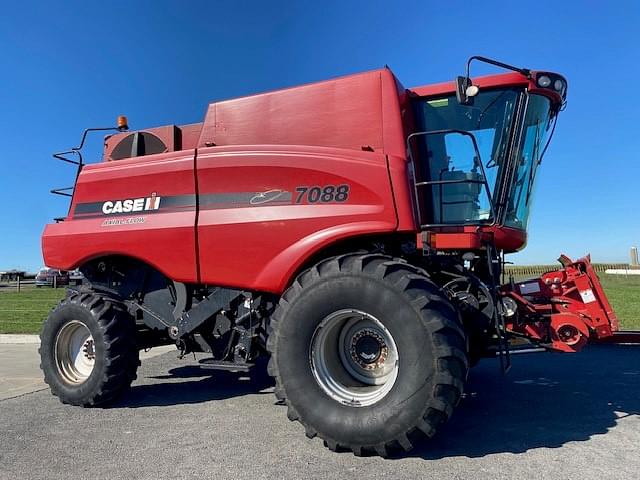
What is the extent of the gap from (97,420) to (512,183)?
4602mm

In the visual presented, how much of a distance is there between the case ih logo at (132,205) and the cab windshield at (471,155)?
9.00ft

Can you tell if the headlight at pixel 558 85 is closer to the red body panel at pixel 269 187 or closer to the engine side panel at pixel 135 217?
the red body panel at pixel 269 187

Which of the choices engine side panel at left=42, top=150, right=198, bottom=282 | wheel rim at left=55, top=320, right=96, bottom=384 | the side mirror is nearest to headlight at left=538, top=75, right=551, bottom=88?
the side mirror

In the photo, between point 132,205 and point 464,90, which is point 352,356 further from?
point 132,205

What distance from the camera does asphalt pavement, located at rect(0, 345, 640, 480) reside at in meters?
3.45

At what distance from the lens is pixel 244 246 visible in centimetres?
478

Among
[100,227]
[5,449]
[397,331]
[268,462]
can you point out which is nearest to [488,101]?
[397,331]

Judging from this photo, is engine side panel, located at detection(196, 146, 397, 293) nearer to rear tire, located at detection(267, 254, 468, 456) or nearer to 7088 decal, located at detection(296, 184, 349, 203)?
7088 decal, located at detection(296, 184, 349, 203)

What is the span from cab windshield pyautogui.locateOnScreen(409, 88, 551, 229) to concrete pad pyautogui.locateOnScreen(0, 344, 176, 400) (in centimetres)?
548

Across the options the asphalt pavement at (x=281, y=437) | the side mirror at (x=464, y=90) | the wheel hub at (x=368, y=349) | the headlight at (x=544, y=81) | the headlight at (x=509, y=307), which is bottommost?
the asphalt pavement at (x=281, y=437)

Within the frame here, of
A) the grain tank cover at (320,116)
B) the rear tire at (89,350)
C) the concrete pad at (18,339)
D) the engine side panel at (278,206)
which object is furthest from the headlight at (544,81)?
the concrete pad at (18,339)

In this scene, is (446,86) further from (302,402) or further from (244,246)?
(302,402)

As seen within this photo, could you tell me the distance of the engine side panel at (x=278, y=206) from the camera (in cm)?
432

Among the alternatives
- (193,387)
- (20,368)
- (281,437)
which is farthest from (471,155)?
(20,368)
